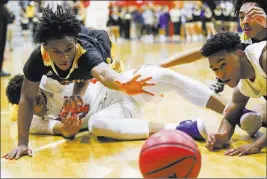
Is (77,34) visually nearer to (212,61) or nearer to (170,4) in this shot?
(212,61)

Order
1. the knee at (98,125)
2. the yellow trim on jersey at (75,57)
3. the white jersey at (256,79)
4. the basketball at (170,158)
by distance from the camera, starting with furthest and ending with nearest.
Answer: the knee at (98,125), the yellow trim on jersey at (75,57), the white jersey at (256,79), the basketball at (170,158)

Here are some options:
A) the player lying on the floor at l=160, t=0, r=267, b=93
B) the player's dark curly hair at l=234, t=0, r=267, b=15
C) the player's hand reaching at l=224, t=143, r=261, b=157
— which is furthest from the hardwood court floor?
the player's dark curly hair at l=234, t=0, r=267, b=15

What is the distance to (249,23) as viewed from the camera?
10.7ft

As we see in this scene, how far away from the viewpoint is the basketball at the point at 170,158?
7.68 feet

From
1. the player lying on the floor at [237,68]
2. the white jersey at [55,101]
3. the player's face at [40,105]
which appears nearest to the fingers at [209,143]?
the player lying on the floor at [237,68]

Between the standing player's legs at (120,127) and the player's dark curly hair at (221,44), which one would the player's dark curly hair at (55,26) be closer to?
the standing player's legs at (120,127)

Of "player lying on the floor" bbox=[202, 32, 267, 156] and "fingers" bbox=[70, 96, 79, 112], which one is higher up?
"player lying on the floor" bbox=[202, 32, 267, 156]

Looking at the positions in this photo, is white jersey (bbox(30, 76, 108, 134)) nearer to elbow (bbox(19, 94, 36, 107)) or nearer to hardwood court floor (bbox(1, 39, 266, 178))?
hardwood court floor (bbox(1, 39, 266, 178))

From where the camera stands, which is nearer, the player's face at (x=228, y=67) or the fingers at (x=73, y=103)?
the player's face at (x=228, y=67)

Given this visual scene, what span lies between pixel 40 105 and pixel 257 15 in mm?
1843

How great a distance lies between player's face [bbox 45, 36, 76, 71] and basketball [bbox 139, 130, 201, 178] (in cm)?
87

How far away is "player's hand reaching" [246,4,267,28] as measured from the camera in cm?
301

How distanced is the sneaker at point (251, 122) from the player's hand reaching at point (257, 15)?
67 centimetres

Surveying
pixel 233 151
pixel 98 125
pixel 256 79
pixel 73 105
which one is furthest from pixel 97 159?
pixel 256 79
